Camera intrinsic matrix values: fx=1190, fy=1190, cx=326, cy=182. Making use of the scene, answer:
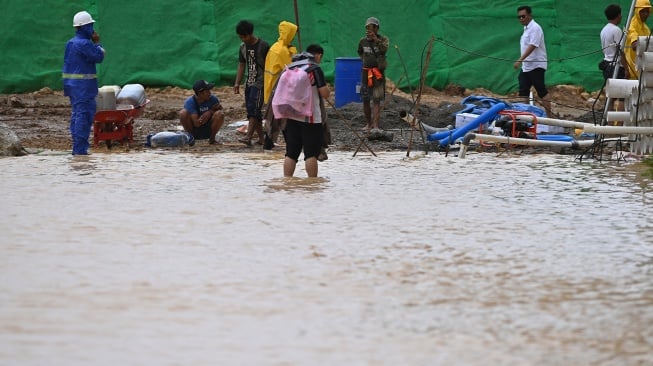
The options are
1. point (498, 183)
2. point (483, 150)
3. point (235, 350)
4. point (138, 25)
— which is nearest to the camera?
point (235, 350)

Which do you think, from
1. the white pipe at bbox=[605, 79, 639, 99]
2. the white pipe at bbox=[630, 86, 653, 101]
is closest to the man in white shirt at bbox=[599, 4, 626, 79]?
the white pipe at bbox=[605, 79, 639, 99]

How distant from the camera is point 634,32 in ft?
43.0

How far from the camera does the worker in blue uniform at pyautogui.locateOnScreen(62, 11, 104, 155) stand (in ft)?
40.2

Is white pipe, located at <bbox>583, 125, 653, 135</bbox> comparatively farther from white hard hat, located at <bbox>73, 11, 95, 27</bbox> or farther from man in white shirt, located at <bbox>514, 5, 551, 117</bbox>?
white hard hat, located at <bbox>73, 11, 95, 27</bbox>

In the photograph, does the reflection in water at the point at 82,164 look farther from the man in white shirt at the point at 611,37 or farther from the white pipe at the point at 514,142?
the man in white shirt at the point at 611,37

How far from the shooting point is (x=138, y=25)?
749 inches

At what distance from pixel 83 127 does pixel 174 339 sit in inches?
313

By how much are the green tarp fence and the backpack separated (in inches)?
344

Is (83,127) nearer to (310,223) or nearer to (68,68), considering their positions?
(68,68)

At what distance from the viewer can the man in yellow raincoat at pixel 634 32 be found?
13031mm

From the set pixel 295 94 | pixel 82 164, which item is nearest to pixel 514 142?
pixel 295 94

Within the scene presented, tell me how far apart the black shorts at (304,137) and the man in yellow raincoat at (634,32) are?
4424mm

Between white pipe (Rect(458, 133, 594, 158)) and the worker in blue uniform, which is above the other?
the worker in blue uniform

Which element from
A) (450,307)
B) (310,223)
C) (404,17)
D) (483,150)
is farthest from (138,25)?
(450,307)
